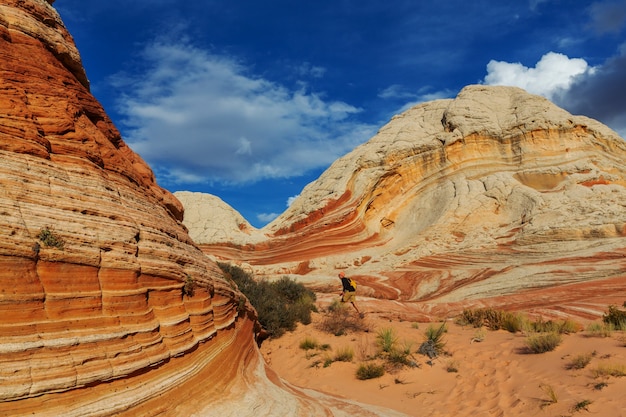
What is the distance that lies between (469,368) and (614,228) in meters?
16.9

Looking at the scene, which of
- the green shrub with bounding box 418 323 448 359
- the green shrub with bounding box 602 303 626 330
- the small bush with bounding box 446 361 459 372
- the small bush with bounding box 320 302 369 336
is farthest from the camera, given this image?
the small bush with bounding box 320 302 369 336

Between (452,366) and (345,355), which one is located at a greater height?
(345,355)

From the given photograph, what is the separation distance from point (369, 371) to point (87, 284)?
6.46 m

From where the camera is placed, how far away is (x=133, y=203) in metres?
6.18

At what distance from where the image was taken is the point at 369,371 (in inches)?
355

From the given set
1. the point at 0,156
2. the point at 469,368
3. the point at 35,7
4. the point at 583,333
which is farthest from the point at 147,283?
the point at 583,333

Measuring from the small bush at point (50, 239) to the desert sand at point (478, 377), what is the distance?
228 inches

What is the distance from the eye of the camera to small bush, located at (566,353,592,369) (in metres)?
7.20

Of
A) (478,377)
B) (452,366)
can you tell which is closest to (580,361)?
(478,377)

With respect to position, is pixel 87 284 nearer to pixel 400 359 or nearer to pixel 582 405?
pixel 582 405

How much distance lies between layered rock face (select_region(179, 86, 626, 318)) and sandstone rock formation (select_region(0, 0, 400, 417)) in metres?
11.7

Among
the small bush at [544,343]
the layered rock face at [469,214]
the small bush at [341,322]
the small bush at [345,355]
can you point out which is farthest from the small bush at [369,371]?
the layered rock face at [469,214]

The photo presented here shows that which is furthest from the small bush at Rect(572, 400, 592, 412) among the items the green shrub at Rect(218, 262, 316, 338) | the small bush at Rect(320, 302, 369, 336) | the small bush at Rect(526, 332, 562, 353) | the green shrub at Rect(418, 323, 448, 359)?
the green shrub at Rect(218, 262, 316, 338)

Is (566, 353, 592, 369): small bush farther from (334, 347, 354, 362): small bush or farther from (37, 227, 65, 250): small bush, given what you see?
(37, 227, 65, 250): small bush
